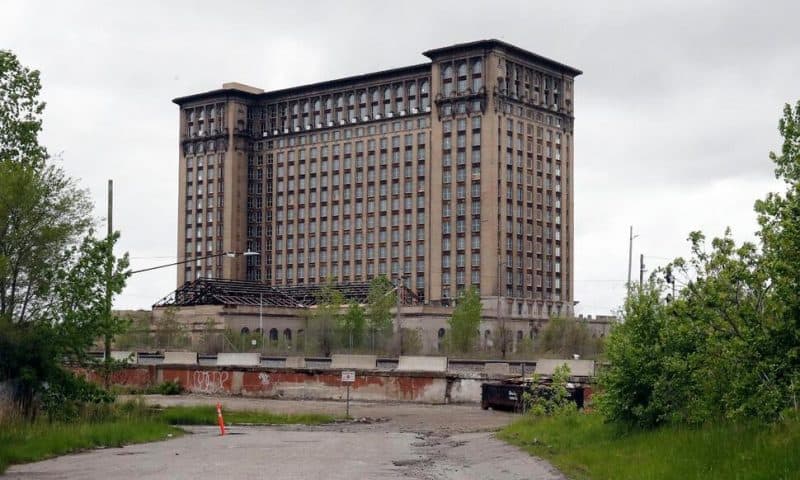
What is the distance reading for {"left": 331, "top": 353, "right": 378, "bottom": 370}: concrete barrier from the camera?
6769 centimetres

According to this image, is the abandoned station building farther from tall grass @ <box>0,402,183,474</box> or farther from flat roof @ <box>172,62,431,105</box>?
tall grass @ <box>0,402,183,474</box>

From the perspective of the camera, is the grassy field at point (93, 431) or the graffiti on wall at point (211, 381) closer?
the grassy field at point (93, 431)

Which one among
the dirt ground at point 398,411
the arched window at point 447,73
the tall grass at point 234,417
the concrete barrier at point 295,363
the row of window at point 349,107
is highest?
the arched window at point 447,73

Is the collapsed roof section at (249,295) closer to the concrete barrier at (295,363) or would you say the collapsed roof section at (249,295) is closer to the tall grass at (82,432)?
the concrete barrier at (295,363)

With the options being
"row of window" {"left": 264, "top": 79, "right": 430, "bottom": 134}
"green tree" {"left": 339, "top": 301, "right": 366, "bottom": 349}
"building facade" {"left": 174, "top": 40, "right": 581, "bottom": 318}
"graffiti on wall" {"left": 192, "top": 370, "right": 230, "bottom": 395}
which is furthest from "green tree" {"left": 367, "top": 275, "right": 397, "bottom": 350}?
"graffiti on wall" {"left": 192, "top": 370, "right": 230, "bottom": 395}

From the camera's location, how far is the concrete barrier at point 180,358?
73.2 meters

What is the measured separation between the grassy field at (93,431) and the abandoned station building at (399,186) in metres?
Answer: 92.3

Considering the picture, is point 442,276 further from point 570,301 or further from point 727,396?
point 727,396

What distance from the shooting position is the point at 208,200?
184 metres

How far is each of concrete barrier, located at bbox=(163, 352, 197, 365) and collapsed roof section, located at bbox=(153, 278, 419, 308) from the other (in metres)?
62.0

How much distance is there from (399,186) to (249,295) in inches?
1159

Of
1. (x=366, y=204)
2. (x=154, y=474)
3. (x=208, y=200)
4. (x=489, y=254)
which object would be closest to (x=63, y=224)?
(x=154, y=474)

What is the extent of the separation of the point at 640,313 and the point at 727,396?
6.32m

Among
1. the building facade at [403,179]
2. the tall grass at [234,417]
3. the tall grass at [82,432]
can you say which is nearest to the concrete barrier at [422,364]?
the tall grass at [234,417]
